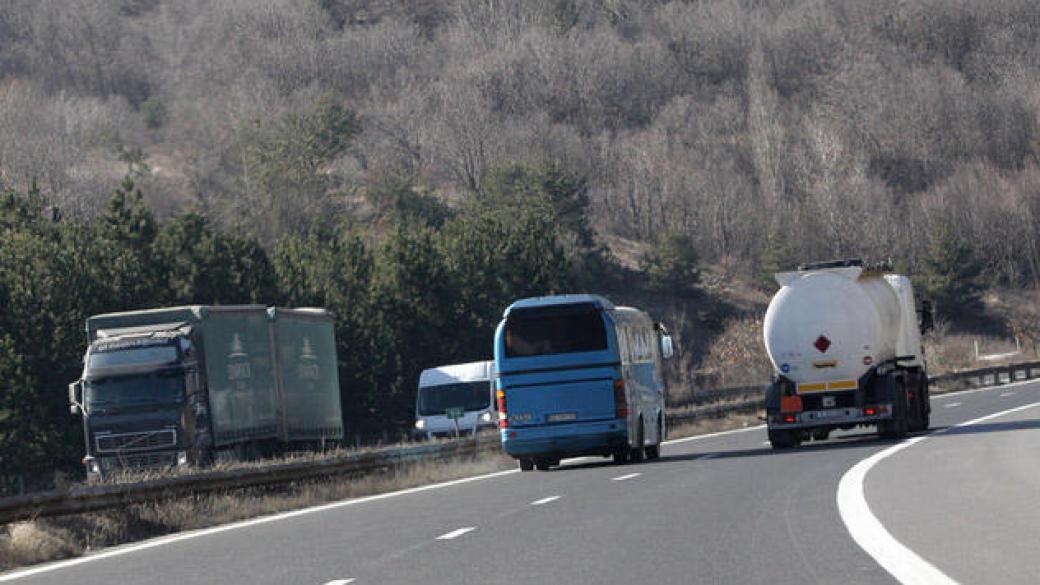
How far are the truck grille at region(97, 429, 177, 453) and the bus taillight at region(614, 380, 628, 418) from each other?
Answer: 9.17 metres

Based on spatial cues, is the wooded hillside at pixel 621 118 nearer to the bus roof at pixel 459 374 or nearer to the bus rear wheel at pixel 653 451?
the bus roof at pixel 459 374

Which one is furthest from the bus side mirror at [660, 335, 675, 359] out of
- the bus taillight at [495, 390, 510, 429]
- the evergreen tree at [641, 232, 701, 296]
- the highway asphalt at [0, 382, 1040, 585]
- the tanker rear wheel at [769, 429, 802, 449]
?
the evergreen tree at [641, 232, 701, 296]

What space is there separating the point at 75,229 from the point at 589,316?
35.1 meters

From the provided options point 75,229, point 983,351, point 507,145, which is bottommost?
point 983,351

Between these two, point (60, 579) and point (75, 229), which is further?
point (75, 229)

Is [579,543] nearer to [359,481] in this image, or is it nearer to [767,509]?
[767,509]

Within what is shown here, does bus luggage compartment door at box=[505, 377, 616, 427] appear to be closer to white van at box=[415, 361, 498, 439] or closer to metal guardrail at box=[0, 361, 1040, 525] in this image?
metal guardrail at box=[0, 361, 1040, 525]

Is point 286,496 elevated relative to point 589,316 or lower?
lower

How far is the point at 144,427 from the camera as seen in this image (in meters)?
35.4

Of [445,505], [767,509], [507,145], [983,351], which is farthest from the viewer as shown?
[507,145]

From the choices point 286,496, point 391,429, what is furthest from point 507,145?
point 286,496

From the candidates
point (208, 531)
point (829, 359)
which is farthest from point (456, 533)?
point (829, 359)

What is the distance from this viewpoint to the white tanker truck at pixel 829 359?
33.9 m

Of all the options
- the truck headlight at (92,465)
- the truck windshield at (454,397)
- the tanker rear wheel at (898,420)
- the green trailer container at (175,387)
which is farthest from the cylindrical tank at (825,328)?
the truck windshield at (454,397)
